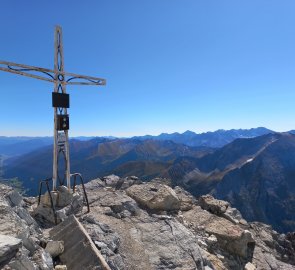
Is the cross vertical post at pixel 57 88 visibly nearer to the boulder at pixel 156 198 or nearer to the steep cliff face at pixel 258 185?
the boulder at pixel 156 198

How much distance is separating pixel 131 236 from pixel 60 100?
6.26 m

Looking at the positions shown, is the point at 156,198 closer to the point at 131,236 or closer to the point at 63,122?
the point at 131,236

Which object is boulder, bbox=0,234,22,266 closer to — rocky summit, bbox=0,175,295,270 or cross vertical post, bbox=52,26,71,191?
rocky summit, bbox=0,175,295,270

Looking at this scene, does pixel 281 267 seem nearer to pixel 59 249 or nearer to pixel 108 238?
pixel 108 238

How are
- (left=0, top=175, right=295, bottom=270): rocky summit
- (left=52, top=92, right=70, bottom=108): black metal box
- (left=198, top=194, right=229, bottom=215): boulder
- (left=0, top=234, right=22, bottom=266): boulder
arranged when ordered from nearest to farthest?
1. (left=0, top=234, right=22, bottom=266): boulder
2. (left=0, top=175, right=295, bottom=270): rocky summit
3. (left=52, top=92, right=70, bottom=108): black metal box
4. (left=198, top=194, right=229, bottom=215): boulder

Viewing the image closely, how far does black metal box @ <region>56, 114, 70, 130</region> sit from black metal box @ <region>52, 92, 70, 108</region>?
1.41 ft

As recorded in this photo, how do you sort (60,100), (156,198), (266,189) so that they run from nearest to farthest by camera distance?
(60,100)
(156,198)
(266,189)

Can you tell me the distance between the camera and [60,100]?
1349 centimetres

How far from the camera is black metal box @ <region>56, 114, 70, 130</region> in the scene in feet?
44.4

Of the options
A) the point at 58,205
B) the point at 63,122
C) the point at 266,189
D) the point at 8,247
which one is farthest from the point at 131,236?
the point at 266,189

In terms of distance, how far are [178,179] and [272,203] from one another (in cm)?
Answer: 4443

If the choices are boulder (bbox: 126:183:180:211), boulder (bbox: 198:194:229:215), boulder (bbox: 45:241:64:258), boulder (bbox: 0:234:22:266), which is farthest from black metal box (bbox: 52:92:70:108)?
boulder (bbox: 198:194:229:215)

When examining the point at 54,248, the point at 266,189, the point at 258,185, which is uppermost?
the point at 54,248

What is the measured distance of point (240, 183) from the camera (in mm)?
160375
